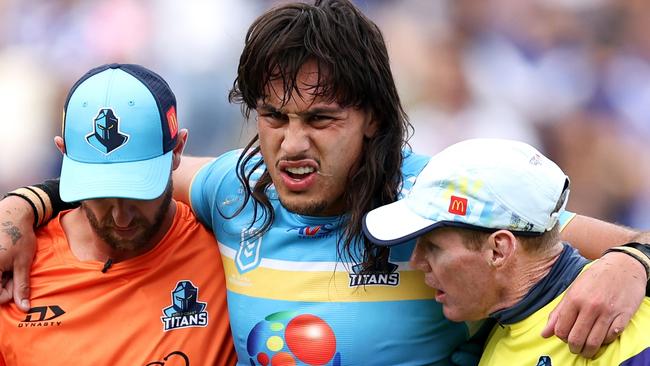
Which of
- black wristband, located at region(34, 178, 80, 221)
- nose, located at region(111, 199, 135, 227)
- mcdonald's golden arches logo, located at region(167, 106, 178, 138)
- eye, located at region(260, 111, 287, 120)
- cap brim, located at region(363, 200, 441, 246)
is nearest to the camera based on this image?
cap brim, located at region(363, 200, 441, 246)

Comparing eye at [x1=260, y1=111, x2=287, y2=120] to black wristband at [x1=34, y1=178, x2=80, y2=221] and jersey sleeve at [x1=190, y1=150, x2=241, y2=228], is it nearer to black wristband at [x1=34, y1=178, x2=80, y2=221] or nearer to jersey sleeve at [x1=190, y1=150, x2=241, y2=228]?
jersey sleeve at [x1=190, y1=150, x2=241, y2=228]

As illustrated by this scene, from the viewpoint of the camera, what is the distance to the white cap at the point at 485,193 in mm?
2484

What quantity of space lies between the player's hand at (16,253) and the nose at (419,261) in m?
1.21

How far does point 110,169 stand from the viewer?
3041mm

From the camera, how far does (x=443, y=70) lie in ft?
18.6

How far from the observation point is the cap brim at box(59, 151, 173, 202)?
2.97 m

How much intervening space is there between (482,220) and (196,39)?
385 centimetres

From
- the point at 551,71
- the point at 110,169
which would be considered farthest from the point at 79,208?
the point at 551,71

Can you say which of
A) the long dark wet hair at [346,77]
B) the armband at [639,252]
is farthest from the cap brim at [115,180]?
the armband at [639,252]

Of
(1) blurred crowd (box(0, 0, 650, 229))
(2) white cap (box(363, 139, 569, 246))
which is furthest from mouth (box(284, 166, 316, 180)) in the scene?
(1) blurred crowd (box(0, 0, 650, 229))

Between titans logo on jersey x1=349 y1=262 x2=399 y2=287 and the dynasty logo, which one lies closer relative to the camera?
titans logo on jersey x1=349 y1=262 x2=399 y2=287

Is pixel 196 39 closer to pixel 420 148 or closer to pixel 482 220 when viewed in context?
pixel 420 148

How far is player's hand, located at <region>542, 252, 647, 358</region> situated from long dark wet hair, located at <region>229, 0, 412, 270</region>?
2.10 ft

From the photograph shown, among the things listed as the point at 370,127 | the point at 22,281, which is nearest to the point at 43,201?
the point at 22,281
